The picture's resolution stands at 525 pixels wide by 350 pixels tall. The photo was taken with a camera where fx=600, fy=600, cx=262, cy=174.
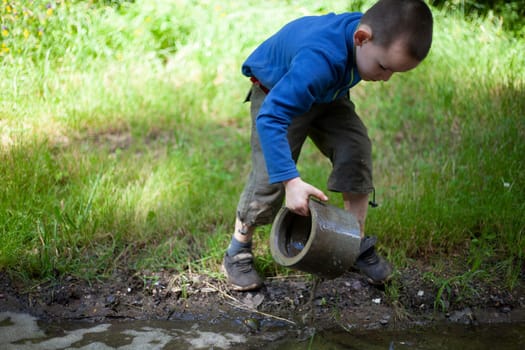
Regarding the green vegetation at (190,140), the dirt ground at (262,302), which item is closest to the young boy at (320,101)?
the dirt ground at (262,302)

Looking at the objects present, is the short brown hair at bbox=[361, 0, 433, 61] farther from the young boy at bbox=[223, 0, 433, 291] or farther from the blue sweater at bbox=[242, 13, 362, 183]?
the blue sweater at bbox=[242, 13, 362, 183]

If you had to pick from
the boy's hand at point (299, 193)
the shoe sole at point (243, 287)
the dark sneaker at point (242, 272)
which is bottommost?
the shoe sole at point (243, 287)

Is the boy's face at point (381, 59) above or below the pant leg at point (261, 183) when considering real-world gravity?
above

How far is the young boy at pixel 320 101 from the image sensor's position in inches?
88.8

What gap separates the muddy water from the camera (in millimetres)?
2633

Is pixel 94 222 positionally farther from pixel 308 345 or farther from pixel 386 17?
pixel 386 17

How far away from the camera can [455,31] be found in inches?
201

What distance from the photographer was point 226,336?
2734 mm

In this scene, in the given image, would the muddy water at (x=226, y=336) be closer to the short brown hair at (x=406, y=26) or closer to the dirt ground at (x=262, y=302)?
the dirt ground at (x=262, y=302)

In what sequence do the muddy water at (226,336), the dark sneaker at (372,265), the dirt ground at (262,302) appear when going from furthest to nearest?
the dark sneaker at (372,265) → the dirt ground at (262,302) → the muddy water at (226,336)

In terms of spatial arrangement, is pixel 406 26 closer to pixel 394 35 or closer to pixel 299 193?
pixel 394 35

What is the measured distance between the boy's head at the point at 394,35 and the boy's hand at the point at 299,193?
547mm

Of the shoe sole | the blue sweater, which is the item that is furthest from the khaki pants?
the shoe sole

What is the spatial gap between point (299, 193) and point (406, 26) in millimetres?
747
